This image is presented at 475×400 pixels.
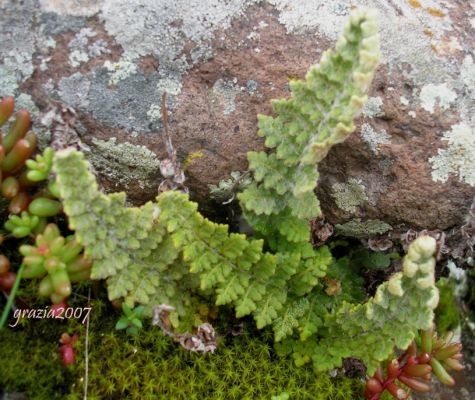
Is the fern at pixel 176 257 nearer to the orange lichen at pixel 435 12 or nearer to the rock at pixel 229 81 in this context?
the rock at pixel 229 81

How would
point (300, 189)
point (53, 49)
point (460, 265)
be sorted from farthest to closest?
point (460, 265)
point (53, 49)
point (300, 189)

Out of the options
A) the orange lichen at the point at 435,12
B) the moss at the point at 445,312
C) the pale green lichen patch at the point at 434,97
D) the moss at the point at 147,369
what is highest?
the orange lichen at the point at 435,12

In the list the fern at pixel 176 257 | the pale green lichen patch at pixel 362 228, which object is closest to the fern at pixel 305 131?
the fern at pixel 176 257

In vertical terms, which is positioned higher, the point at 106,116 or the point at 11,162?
the point at 106,116

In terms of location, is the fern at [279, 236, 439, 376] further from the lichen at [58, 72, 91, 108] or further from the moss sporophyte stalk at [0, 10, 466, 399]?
the lichen at [58, 72, 91, 108]

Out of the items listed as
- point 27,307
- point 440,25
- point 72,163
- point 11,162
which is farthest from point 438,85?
point 27,307

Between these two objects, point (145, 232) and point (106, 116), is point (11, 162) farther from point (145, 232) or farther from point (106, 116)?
point (145, 232)

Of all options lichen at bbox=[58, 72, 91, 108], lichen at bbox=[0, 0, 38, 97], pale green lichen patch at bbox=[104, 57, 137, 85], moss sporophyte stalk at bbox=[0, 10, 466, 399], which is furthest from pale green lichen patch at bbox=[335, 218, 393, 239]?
lichen at bbox=[0, 0, 38, 97]
